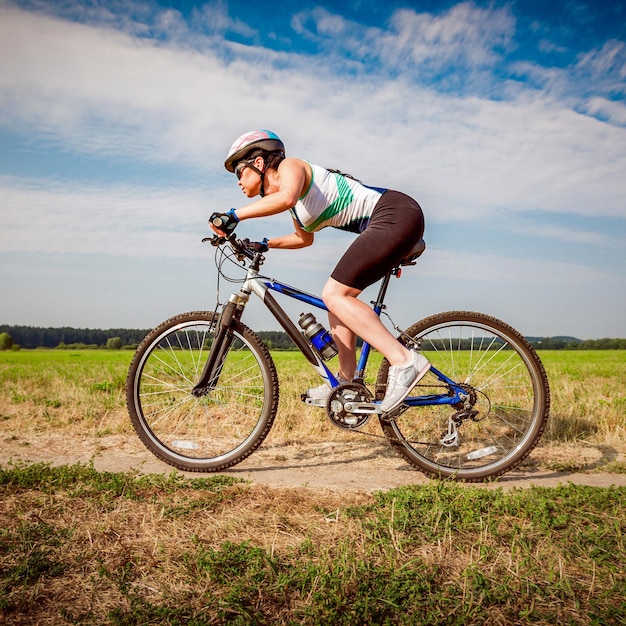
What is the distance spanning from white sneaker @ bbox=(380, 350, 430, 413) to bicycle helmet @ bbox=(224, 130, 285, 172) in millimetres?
1972

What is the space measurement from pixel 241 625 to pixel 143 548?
0.87m

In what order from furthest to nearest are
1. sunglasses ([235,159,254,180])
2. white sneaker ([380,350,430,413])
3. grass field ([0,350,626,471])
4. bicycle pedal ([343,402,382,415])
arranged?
grass field ([0,350,626,471]) < sunglasses ([235,159,254,180]) < bicycle pedal ([343,402,382,415]) < white sneaker ([380,350,430,413])

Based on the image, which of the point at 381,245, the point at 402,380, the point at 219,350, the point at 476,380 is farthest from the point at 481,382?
the point at 219,350

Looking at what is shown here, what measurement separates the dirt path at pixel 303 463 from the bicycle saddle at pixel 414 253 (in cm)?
175

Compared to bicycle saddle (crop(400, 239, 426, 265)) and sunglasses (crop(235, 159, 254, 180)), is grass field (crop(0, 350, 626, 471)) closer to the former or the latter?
bicycle saddle (crop(400, 239, 426, 265))

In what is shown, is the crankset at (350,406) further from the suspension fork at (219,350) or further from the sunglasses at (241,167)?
the sunglasses at (241,167)

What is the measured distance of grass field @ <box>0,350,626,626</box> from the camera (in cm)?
224

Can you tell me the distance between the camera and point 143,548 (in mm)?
2742

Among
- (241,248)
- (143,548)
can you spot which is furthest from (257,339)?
(143,548)

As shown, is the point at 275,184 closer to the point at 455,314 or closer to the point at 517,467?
the point at 455,314

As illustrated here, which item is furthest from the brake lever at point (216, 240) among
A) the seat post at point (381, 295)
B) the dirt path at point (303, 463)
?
the dirt path at point (303, 463)

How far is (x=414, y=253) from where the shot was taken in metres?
4.25

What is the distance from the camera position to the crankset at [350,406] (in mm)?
4168

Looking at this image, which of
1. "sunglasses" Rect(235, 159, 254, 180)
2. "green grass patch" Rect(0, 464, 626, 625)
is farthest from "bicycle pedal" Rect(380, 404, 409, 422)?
"sunglasses" Rect(235, 159, 254, 180)
